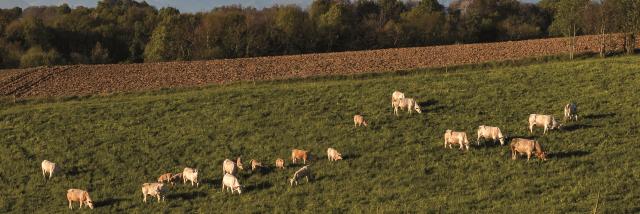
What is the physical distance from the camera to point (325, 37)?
101562 millimetres

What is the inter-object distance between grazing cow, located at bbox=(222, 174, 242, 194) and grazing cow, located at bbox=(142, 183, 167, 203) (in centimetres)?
264

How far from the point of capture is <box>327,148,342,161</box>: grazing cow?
32656 mm

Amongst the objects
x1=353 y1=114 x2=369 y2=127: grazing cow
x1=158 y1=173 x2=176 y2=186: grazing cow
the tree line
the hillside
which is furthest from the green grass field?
the tree line

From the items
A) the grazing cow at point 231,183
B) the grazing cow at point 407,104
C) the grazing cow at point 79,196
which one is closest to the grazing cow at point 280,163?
the grazing cow at point 231,183

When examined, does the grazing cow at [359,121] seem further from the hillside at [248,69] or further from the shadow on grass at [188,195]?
the hillside at [248,69]

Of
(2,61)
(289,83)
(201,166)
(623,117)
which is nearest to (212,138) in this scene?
(201,166)

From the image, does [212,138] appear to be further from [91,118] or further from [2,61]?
[2,61]

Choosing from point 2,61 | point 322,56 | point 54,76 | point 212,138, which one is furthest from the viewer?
point 2,61

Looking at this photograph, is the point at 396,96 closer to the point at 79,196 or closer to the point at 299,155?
the point at 299,155

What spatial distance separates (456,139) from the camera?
108 feet

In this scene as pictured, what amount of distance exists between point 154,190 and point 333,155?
9.05 meters

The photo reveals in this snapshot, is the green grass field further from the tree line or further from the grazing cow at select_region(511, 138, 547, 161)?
the tree line

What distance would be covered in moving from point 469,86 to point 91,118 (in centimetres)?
2717

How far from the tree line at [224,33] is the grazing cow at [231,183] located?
63219 millimetres
